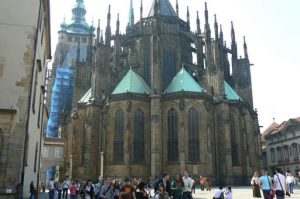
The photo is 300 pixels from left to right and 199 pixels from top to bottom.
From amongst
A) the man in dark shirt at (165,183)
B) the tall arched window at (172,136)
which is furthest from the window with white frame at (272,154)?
the man in dark shirt at (165,183)

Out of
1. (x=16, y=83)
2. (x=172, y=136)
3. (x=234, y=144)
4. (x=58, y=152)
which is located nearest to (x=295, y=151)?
(x=234, y=144)

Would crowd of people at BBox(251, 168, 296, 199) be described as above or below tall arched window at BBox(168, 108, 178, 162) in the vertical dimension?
below

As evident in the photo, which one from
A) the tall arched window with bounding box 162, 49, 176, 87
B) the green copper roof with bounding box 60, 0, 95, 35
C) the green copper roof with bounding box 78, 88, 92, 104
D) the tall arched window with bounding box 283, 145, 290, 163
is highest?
the green copper roof with bounding box 60, 0, 95, 35

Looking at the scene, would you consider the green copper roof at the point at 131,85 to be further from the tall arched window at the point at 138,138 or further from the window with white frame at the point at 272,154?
the window with white frame at the point at 272,154

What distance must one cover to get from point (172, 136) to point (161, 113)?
8.82 ft

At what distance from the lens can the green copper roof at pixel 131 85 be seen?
39.8 metres

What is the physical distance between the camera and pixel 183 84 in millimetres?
40125

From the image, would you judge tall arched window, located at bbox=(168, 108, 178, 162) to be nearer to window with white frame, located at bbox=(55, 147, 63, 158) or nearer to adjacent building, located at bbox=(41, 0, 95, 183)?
adjacent building, located at bbox=(41, 0, 95, 183)

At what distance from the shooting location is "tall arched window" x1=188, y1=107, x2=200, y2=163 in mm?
37438

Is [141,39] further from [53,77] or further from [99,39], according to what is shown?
[53,77]

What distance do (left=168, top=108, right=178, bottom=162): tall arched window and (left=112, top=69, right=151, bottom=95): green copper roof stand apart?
3943 mm

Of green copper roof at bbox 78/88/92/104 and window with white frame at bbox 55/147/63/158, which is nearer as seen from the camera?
green copper roof at bbox 78/88/92/104

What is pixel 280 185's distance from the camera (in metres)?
11.2

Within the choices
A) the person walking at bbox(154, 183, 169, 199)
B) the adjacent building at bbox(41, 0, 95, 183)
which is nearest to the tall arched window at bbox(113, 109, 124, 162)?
the adjacent building at bbox(41, 0, 95, 183)
